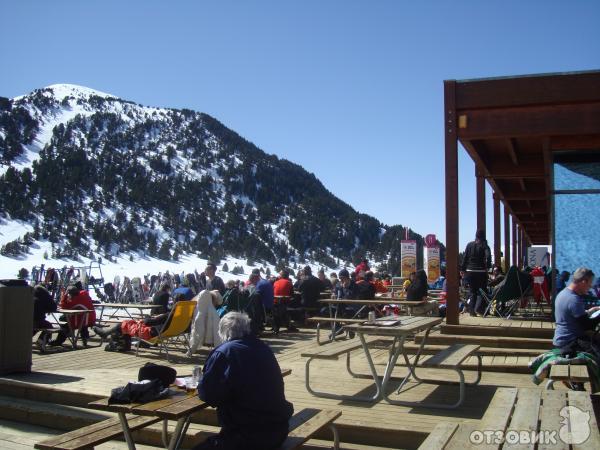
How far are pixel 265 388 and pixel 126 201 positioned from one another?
8109 cm

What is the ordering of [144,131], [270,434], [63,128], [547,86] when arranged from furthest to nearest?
[144,131]
[63,128]
[547,86]
[270,434]

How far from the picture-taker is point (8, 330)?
679cm

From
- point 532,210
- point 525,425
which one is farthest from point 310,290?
point 532,210

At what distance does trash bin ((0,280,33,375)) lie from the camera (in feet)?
22.2

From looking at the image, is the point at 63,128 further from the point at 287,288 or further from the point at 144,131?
the point at 287,288

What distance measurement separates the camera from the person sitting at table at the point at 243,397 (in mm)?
3410

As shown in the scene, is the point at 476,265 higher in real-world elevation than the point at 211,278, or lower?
higher

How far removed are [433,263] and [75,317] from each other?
13.9 meters

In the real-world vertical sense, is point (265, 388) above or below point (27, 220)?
below

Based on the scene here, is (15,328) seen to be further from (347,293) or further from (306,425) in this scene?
(347,293)

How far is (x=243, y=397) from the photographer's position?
343 centimetres

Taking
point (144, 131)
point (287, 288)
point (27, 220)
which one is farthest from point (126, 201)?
point (287, 288)

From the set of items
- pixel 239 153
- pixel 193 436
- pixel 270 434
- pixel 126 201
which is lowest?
pixel 193 436

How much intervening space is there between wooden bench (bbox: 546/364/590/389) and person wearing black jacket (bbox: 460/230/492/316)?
15.0 feet
